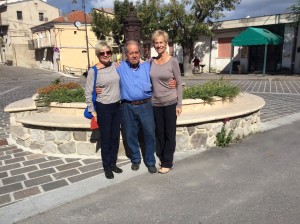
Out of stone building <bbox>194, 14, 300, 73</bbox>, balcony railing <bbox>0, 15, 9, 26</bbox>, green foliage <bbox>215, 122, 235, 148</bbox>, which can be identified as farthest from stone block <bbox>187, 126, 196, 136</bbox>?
balcony railing <bbox>0, 15, 9, 26</bbox>

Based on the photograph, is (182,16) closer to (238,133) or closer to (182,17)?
(182,17)

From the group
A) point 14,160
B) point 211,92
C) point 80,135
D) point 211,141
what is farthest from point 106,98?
point 211,92

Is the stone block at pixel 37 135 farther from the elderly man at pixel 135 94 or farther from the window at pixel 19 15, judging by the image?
the window at pixel 19 15

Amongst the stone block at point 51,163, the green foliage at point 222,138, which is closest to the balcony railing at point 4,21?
the stone block at point 51,163

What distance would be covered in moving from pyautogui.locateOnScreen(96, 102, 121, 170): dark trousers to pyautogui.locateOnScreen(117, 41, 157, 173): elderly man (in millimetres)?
132

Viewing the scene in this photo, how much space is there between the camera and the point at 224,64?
80.8ft

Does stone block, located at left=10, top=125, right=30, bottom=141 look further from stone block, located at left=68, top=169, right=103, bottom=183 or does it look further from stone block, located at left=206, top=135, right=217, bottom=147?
stone block, located at left=206, top=135, right=217, bottom=147

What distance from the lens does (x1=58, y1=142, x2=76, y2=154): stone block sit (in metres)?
4.86

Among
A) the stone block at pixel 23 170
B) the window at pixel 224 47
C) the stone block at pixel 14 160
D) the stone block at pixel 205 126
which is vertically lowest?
the stone block at pixel 14 160

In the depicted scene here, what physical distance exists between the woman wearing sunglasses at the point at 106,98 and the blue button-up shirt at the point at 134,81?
0.27ft

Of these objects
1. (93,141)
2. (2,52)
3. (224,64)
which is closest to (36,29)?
(2,52)

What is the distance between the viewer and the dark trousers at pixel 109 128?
384 cm

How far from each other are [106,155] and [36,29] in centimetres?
4171

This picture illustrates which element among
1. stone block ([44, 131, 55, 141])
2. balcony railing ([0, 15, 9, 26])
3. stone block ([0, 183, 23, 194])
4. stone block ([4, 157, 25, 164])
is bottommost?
stone block ([4, 157, 25, 164])
